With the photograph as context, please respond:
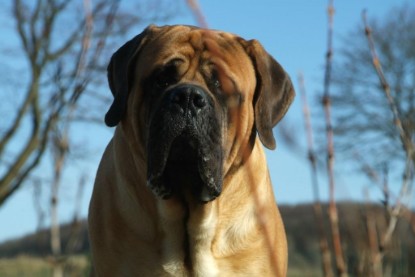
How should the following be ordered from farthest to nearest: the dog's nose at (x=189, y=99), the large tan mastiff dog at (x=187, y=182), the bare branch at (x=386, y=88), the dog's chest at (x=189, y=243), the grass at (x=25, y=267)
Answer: the grass at (x=25, y=267) → the dog's chest at (x=189, y=243) → the large tan mastiff dog at (x=187, y=182) → the dog's nose at (x=189, y=99) → the bare branch at (x=386, y=88)

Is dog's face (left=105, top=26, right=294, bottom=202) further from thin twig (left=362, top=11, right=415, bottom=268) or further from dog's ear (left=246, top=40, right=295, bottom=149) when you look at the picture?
thin twig (left=362, top=11, right=415, bottom=268)

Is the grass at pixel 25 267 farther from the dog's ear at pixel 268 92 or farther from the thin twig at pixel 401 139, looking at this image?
the thin twig at pixel 401 139

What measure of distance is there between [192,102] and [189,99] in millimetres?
19

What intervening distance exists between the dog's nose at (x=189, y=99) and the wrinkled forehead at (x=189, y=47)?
330 millimetres

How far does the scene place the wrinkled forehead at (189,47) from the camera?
4676 mm

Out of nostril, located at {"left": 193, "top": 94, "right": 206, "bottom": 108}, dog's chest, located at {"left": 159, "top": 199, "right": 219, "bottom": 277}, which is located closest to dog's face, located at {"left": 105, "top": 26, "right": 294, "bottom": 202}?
nostril, located at {"left": 193, "top": 94, "right": 206, "bottom": 108}

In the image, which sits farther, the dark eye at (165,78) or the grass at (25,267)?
the grass at (25,267)

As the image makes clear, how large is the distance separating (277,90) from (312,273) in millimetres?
10558

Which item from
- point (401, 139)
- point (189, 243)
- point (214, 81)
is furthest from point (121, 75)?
point (401, 139)

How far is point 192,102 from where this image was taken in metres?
4.23

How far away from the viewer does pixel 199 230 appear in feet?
15.5

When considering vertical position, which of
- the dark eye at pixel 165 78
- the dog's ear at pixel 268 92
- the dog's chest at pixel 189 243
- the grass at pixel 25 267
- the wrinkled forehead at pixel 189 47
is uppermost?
the wrinkled forehead at pixel 189 47

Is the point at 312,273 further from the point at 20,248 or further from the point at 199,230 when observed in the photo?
the point at 199,230

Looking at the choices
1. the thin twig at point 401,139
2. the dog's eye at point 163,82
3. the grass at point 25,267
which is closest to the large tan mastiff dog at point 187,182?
the dog's eye at point 163,82
